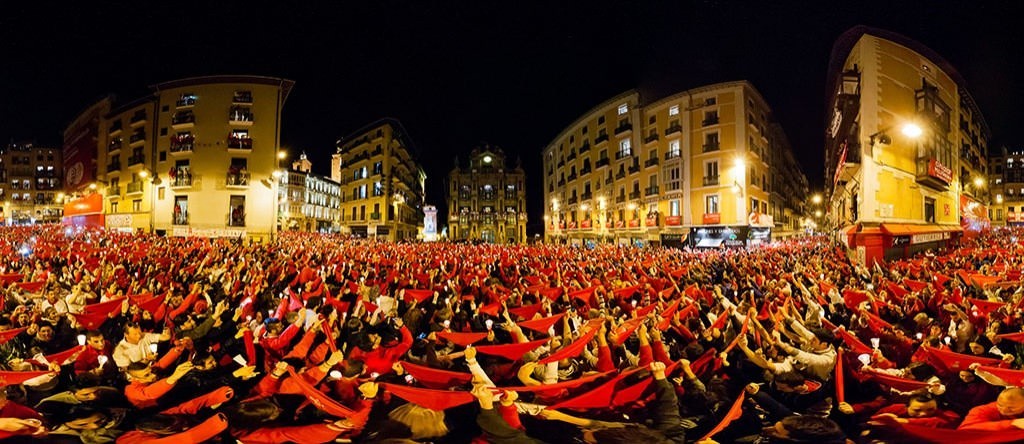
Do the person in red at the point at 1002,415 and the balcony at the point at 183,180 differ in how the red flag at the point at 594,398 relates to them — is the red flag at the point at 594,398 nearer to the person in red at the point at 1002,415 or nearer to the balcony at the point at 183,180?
the person in red at the point at 1002,415

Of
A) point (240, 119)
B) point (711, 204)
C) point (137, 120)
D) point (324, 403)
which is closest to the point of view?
point (324, 403)

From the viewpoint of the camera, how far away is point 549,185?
249ft

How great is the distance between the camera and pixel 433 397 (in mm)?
4938

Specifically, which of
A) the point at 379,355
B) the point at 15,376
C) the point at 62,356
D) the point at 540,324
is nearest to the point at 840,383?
the point at 540,324

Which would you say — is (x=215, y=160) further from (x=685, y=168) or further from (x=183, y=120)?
(x=685, y=168)

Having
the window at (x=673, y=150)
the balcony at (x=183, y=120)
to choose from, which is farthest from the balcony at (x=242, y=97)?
the window at (x=673, y=150)

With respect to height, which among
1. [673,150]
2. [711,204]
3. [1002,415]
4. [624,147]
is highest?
[624,147]

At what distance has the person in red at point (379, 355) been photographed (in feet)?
20.7

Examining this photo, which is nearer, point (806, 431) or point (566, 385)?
point (806, 431)

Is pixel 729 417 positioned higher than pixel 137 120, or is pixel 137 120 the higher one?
pixel 137 120

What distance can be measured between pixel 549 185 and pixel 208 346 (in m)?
70.0

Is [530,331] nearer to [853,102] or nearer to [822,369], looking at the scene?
[822,369]

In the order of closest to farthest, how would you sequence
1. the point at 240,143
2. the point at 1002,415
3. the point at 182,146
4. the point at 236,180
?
the point at 1002,415 < the point at 236,180 < the point at 240,143 < the point at 182,146

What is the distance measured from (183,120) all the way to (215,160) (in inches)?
207
